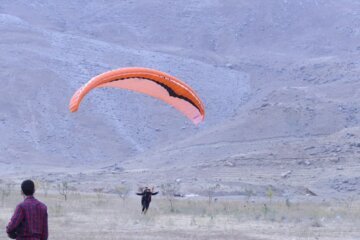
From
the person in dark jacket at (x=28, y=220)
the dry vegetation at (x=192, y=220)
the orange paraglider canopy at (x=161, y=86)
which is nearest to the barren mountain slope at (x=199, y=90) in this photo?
the dry vegetation at (x=192, y=220)

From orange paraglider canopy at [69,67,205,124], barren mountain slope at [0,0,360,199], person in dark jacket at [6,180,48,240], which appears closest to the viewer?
person in dark jacket at [6,180,48,240]

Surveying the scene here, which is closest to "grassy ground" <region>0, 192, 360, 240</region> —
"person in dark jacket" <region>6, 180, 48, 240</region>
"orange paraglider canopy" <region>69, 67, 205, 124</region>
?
"orange paraglider canopy" <region>69, 67, 205, 124</region>

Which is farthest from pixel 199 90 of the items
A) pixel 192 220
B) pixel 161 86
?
pixel 161 86

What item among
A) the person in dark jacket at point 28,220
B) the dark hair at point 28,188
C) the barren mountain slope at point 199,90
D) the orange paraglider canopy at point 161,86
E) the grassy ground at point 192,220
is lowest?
the person in dark jacket at point 28,220

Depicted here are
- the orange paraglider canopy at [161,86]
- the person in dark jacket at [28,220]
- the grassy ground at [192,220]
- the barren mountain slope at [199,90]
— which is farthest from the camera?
the barren mountain slope at [199,90]

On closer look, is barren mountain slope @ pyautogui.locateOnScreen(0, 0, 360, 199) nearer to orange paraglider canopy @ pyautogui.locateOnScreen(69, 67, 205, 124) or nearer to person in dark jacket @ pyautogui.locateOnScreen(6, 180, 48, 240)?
orange paraglider canopy @ pyautogui.locateOnScreen(69, 67, 205, 124)

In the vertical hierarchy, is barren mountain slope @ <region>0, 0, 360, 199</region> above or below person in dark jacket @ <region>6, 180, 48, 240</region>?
above

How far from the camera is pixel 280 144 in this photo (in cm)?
4325

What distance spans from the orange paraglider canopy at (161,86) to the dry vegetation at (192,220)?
2.19m

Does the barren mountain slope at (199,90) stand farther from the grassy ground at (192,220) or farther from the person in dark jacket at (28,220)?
the person in dark jacket at (28,220)

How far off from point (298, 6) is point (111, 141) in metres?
25.9

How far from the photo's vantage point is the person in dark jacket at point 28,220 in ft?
28.5

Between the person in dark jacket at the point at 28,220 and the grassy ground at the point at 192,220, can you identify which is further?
the grassy ground at the point at 192,220

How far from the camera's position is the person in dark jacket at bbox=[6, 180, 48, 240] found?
8.68m
